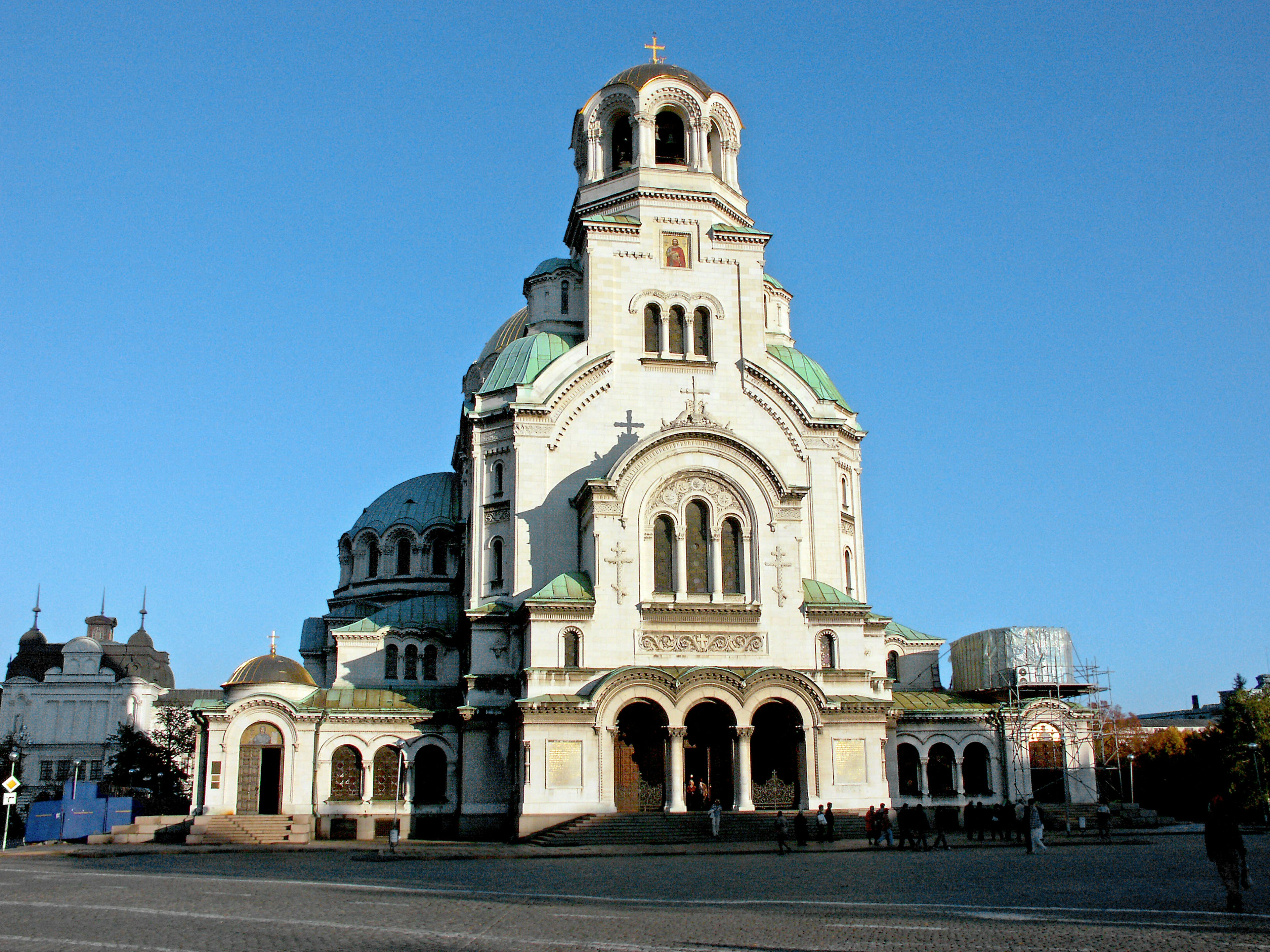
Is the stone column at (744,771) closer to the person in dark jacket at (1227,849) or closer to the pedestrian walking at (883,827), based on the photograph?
the pedestrian walking at (883,827)

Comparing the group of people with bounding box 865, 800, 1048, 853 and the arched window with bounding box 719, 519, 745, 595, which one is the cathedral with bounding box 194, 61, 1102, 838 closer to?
the arched window with bounding box 719, 519, 745, 595

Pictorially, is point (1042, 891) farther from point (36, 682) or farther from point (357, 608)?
point (36, 682)

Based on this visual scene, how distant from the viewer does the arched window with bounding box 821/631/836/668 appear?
40531 millimetres

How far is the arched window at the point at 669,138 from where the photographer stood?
160 ft

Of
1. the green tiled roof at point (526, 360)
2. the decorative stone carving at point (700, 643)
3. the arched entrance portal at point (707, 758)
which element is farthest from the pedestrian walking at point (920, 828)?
the green tiled roof at point (526, 360)

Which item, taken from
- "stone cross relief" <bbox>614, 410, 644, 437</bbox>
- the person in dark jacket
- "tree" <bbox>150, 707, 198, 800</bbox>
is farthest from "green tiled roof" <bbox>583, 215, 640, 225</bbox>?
the person in dark jacket

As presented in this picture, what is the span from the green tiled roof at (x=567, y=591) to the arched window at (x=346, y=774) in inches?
339

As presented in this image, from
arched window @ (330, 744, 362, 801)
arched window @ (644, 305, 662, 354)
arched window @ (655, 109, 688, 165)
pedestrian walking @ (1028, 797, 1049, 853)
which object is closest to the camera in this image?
pedestrian walking @ (1028, 797, 1049, 853)

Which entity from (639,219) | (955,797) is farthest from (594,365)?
(955,797)

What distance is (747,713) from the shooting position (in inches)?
1490

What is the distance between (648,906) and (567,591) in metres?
21.3

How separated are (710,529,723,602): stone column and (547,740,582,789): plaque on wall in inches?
262

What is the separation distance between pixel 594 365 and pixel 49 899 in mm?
27328

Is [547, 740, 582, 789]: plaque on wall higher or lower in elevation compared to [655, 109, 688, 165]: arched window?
lower
